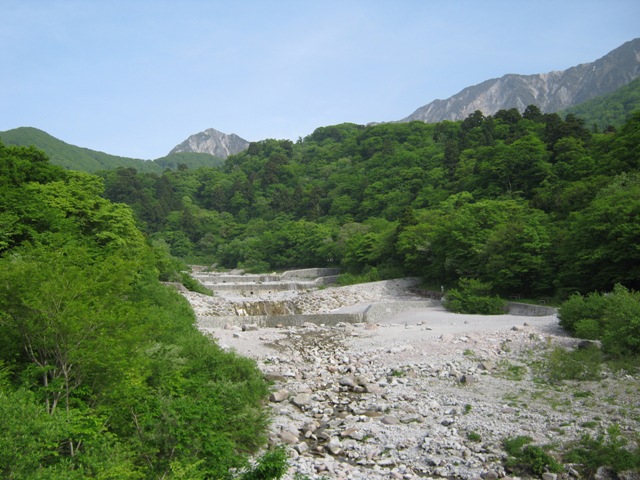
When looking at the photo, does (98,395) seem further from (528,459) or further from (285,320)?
(285,320)

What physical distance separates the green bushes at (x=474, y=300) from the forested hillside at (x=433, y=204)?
57.5 inches

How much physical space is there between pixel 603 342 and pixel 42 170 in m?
24.1

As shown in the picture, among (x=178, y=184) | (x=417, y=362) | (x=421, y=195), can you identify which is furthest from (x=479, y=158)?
Result: (x=178, y=184)

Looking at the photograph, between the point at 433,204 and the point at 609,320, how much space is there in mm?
35049

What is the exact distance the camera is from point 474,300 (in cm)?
2472

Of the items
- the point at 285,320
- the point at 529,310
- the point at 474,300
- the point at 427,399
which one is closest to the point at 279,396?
the point at 427,399

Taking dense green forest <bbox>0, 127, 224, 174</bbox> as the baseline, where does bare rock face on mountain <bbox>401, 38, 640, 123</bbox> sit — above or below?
→ above

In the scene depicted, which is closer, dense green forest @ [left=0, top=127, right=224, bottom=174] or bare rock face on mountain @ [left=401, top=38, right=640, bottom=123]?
dense green forest @ [left=0, top=127, right=224, bottom=174]

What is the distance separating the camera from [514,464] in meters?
8.77

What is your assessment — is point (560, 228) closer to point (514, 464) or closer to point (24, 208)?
point (514, 464)

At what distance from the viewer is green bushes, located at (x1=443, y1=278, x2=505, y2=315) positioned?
955 inches

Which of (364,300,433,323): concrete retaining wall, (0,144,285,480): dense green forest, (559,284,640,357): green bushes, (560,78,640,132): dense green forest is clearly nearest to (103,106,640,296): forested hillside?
(559,284,640,357): green bushes

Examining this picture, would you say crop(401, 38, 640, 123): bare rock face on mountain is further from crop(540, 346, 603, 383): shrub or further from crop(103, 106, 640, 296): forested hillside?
crop(540, 346, 603, 383): shrub

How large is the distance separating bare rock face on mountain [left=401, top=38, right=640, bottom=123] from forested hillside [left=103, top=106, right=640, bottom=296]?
75.3 meters
